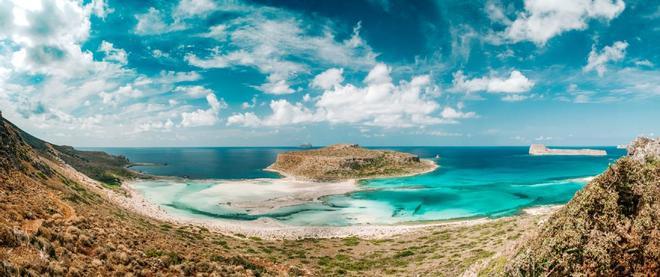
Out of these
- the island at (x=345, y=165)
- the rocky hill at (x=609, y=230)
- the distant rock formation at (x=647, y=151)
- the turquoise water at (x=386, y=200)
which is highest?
the distant rock formation at (x=647, y=151)

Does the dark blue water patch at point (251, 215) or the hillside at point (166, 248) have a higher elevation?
the hillside at point (166, 248)

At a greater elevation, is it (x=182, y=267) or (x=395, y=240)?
(x=182, y=267)

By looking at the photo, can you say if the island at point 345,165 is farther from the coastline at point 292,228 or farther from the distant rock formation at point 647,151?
the distant rock formation at point 647,151

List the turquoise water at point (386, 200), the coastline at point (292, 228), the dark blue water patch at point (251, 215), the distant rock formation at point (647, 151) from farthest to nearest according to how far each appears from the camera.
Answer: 1. the turquoise water at point (386, 200)
2. the dark blue water patch at point (251, 215)
3. the coastline at point (292, 228)
4. the distant rock formation at point (647, 151)

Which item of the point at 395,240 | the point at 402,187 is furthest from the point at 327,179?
the point at 395,240

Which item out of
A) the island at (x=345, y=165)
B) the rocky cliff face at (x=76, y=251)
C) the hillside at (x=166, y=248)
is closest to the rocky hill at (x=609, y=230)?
the hillside at (x=166, y=248)

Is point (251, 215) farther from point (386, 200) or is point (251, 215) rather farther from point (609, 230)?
point (609, 230)

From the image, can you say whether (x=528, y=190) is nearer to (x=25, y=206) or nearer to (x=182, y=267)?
(x=182, y=267)
